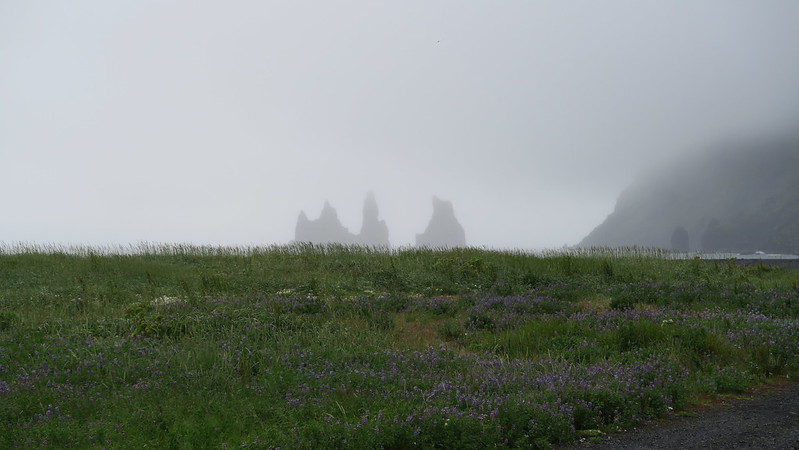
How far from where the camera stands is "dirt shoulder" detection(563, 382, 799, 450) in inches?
240

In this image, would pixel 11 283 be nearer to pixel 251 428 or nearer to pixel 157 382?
pixel 157 382

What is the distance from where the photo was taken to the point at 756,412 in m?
7.23

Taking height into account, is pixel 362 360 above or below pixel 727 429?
above

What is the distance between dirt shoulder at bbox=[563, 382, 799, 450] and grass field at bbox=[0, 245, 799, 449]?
0.29 m

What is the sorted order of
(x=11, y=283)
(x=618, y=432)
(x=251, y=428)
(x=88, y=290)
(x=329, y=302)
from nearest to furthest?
(x=251, y=428)
(x=618, y=432)
(x=329, y=302)
(x=88, y=290)
(x=11, y=283)

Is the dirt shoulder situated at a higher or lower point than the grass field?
lower

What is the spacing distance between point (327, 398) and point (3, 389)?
4.15 m

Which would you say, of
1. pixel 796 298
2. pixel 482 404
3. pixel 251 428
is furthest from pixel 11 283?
pixel 796 298

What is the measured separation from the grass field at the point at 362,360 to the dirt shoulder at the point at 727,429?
287 millimetres

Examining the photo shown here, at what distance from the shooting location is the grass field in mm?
6152

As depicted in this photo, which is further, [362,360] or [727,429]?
[362,360]

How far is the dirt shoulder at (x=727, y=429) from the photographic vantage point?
610 centimetres

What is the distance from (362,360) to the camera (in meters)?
8.63

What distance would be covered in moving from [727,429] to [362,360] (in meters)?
5.00
